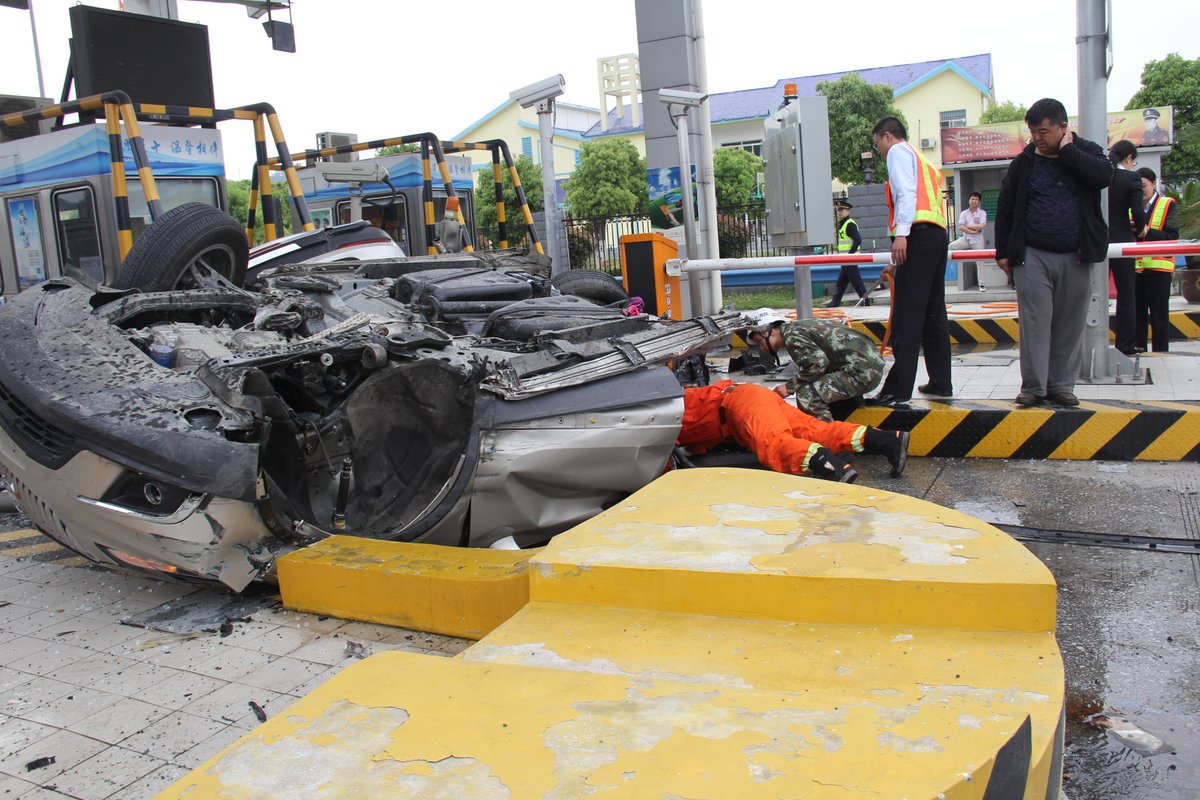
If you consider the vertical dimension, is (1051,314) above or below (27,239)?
below

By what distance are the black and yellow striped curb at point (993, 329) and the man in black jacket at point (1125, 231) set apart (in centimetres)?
136

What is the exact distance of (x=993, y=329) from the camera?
30.8ft

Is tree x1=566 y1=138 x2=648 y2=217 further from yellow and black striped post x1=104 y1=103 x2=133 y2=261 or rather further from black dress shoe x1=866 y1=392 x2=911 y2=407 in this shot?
black dress shoe x1=866 y1=392 x2=911 y2=407

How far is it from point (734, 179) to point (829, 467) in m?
25.9

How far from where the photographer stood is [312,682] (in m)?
3.05

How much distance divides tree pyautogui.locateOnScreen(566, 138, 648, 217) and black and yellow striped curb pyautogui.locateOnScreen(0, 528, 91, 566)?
1010 inches

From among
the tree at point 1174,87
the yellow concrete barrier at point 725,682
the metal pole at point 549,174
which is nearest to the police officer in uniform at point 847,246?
the metal pole at point 549,174

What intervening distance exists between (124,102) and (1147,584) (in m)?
7.72

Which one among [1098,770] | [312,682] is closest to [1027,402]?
[1098,770]

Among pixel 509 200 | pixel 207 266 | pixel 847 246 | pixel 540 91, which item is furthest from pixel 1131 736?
pixel 509 200

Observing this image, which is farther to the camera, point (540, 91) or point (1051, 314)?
point (540, 91)

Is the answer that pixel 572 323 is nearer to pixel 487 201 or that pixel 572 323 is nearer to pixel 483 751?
pixel 483 751

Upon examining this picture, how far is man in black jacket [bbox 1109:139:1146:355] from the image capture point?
7.54 meters

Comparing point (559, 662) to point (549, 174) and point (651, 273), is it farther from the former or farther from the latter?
point (549, 174)
